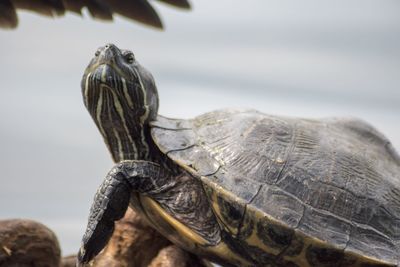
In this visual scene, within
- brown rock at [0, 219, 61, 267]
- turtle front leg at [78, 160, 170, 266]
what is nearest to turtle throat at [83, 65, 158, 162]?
turtle front leg at [78, 160, 170, 266]

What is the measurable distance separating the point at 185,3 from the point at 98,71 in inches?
45.8

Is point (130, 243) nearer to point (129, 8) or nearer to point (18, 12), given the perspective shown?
point (129, 8)

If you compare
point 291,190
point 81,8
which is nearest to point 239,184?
point 291,190

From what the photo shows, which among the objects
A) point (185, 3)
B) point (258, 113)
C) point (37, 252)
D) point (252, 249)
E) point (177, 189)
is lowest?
point (37, 252)

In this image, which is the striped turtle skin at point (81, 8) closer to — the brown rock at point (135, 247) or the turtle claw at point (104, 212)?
the brown rock at point (135, 247)

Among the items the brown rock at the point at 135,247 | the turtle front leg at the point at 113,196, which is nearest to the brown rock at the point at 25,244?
the brown rock at the point at 135,247

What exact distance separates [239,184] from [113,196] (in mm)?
373

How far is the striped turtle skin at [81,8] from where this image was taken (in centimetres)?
304

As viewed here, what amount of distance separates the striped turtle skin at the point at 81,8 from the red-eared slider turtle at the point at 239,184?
1.11 meters

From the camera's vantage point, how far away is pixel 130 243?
212 cm

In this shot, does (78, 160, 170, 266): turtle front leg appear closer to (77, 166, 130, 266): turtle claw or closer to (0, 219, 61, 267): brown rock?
(77, 166, 130, 266): turtle claw

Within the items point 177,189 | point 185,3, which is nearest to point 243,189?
point 177,189

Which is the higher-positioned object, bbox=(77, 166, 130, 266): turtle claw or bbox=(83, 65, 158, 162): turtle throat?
bbox=(83, 65, 158, 162): turtle throat

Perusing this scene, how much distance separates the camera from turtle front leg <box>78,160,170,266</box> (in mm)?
1756
